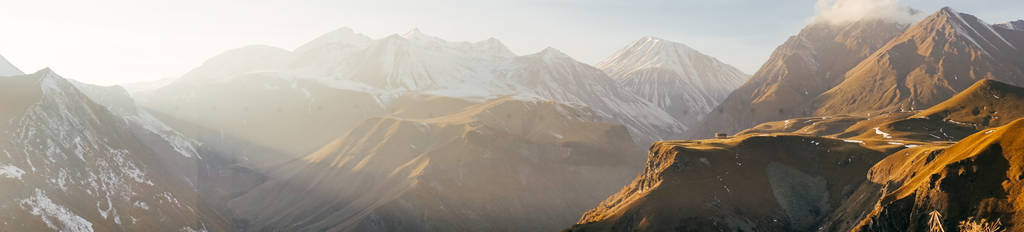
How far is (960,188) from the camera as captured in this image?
112250mm

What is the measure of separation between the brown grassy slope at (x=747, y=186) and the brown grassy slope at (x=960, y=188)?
77.1ft

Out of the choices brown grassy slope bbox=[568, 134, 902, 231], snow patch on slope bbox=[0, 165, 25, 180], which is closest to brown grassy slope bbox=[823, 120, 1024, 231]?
brown grassy slope bbox=[568, 134, 902, 231]

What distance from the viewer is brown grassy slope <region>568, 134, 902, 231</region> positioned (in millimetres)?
159375

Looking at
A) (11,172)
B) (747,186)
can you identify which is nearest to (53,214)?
(11,172)

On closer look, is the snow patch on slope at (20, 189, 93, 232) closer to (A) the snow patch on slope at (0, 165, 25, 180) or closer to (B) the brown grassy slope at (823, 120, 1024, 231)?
(A) the snow patch on slope at (0, 165, 25, 180)

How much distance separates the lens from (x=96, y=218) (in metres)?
176

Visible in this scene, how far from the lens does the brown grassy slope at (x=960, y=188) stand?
10531 cm

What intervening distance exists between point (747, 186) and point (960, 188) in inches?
2349

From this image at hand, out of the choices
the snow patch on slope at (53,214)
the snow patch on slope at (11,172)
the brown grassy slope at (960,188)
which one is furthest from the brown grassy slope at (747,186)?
the snow patch on slope at (11,172)

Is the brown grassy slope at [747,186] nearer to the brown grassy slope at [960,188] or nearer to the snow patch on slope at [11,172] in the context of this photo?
the brown grassy slope at [960,188]

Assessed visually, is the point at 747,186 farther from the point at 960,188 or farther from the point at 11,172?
the point at 11,172

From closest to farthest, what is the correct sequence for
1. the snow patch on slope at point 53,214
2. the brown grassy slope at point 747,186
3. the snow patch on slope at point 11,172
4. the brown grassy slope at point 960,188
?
the brown grassy slope at point 960,188 < the snow patch on slope at point 53,214 < the brown grassy slope at point 747,186 < the snow patch on slope at point 11,172

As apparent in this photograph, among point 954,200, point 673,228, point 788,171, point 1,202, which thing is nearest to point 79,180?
point 1,202

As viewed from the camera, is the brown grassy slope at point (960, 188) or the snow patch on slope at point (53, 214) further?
→ the snow patch on slope at point (53, 214)
